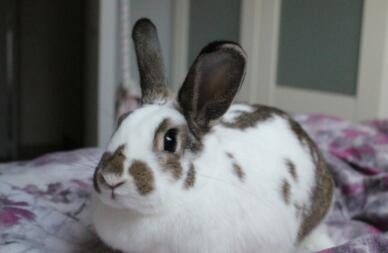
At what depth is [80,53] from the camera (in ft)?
10.8

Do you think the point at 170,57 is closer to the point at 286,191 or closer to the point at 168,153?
the point at 286,191

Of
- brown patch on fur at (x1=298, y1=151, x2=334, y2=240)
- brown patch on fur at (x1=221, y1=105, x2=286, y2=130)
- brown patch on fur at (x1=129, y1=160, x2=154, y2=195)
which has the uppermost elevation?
brown patch on fur at (x1=221, y1=105, x2=286, y2=130)

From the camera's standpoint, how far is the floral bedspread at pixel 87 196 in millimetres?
1105

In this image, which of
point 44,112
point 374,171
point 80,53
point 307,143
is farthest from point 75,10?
point 307,143

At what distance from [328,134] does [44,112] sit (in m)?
1.87

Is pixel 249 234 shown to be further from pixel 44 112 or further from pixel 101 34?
pixel 44 112

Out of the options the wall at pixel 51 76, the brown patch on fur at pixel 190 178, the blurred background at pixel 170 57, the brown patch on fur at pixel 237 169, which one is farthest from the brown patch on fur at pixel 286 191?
the wall at pixel 51 76

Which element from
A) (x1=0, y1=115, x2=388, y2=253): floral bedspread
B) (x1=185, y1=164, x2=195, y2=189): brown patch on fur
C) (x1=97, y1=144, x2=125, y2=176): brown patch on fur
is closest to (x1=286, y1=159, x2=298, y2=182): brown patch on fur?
(x1=0, y1=115, x2=388, y2=253): floral bedspread

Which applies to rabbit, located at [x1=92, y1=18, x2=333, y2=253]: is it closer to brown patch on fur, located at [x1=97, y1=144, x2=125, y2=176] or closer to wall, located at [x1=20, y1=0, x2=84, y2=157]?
brown patch on fur, located at [x1=97, y1=144, x2=125, y2=176]

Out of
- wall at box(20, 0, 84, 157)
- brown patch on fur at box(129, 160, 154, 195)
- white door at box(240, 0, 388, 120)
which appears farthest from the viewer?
wall at box(20, 0, 84, 157)

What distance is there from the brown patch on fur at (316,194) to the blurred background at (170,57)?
38.5 inches

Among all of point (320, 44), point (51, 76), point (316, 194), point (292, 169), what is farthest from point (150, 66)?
point (51, 76)

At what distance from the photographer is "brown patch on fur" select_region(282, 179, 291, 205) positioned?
99cm

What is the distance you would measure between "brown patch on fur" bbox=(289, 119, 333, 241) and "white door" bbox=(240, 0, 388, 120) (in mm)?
977
